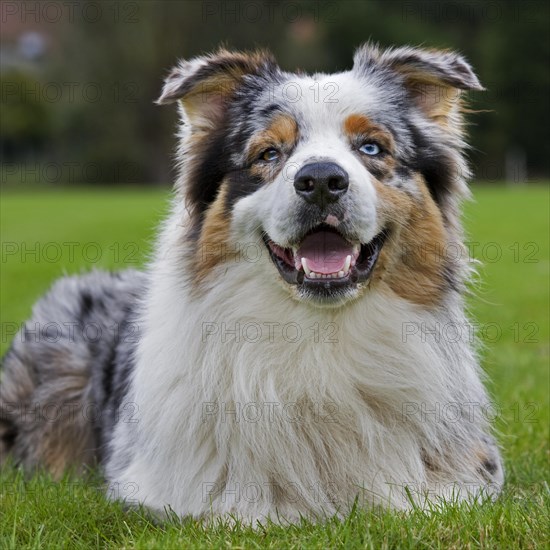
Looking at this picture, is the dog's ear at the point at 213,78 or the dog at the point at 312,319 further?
the dog's ear at the point at 213,78

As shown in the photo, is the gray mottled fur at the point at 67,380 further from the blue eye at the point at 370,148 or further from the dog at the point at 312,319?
the blue eye at the point at 370,148

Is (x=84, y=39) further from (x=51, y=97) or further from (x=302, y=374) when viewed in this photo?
(x=302, y=374)

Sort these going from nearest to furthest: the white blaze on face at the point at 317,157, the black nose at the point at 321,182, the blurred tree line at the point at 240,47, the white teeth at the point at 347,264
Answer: the black nose at the point at 321,182 < the white blaze on face at the point at 317,157 < the white teeth at the point at 347,264 < the blurred tree line at the point at 240,47

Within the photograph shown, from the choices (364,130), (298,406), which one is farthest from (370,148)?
(298,406)

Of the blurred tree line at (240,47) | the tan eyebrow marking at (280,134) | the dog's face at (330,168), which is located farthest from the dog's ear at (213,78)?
the blurred tree line at (240,47)

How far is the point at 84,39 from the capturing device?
51000 millimetres

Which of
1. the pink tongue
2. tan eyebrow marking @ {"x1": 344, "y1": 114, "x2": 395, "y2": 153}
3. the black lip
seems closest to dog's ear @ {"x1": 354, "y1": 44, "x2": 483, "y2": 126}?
tan eyebrow marking @ {"x1": 344, "y1": 114, "x2": 395, "y2": 153}

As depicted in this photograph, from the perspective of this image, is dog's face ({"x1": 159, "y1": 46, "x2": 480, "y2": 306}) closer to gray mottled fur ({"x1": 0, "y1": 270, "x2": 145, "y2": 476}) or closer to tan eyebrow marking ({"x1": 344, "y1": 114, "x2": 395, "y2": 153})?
tan eyebrow marking ({"x1": 344, "y1": 114, "x2": 395, "y2": 153})

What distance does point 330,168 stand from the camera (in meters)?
4.16

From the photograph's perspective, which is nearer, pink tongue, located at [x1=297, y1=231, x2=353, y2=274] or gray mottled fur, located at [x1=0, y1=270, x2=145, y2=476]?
pink tongue, located at [x1=297, y1=231, x2=353, y2=274]

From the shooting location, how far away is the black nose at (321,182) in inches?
164

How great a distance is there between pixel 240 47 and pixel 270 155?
1836 inches

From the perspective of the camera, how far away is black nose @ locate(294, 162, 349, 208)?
13.6ft

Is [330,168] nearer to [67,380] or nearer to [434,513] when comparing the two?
[434,513]
